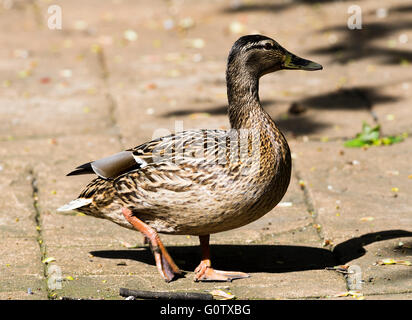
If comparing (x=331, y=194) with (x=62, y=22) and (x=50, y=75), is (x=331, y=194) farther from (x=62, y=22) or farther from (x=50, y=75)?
(x=62, y=22)

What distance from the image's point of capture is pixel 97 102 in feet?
28.0

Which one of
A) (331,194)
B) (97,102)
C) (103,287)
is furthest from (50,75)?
(103,287)

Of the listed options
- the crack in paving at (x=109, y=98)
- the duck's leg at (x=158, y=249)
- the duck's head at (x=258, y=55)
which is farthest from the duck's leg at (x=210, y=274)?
the crack in paving at (x=109, y=98)

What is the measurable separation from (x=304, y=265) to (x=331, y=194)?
124 centimetres

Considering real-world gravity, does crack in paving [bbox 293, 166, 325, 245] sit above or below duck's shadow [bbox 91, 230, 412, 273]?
above

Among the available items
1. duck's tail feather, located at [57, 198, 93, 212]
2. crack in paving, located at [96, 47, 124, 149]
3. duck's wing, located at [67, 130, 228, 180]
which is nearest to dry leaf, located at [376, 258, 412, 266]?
duck's wing, located at [67, 130, 228, 180]

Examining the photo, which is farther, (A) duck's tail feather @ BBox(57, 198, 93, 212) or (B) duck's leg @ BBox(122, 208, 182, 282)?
(A) duck's tail feather @ BBox(57, 198, 93, 212)

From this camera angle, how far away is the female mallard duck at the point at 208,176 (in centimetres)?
467

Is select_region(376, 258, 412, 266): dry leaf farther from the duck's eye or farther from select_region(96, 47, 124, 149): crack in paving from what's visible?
select_region(96, 47, 124, 149): crack in paving

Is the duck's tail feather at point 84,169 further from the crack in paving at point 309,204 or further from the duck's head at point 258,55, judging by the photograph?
the crack in paving at point 309,204

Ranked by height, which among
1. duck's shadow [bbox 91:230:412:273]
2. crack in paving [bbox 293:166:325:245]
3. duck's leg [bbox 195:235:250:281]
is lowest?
duck's leg [bbox 195:235:250:281]

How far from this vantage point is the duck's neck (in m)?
4.94

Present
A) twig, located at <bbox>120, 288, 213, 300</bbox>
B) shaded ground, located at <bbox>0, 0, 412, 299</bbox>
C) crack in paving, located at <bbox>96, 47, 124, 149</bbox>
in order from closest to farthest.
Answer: twig, located at <bbox>120, 288, 213, 300</bbox>, shaded ground, located at <bbox>0, 0, 412, 299</bbox>, crack in paving, located at <bbox>96, 47, 124, 149</bbox>

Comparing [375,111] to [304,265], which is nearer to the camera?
[304,265]
